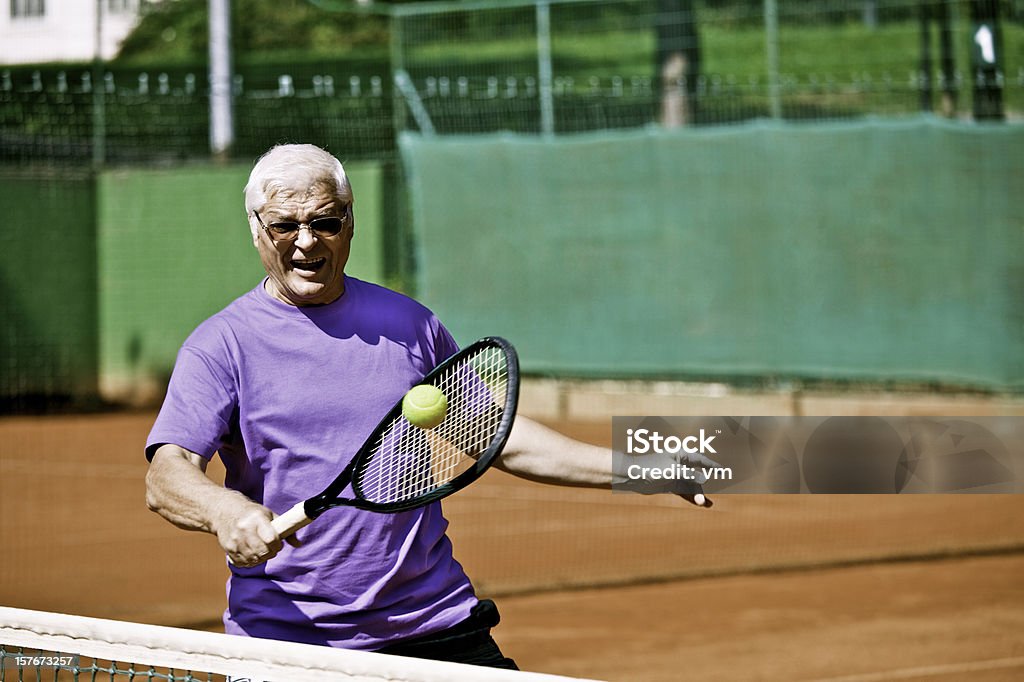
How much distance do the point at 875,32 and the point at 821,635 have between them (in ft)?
47.7

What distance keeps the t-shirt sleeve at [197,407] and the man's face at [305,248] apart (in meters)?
0.21

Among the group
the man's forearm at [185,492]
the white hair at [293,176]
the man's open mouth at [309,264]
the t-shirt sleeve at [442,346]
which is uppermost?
the white hair at [293,176]

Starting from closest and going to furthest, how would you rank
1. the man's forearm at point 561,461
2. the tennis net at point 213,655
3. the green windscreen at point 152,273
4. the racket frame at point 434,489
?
the tennis net at point 213,655, the racket frame at point 434,489, the man's forearm at point 561,461, the green windscreen at point 152,273

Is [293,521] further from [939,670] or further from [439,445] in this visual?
[939,670]

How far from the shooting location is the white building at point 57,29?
13.9 metres

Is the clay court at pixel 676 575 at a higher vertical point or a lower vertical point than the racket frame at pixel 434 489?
lower

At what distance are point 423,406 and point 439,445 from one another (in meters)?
0.33

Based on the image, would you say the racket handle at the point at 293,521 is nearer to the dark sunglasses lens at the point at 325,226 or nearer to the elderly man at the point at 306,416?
the elderly man at the point at 306,416

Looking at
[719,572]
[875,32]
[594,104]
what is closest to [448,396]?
[719,572]

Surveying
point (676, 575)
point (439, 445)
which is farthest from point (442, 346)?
point (676, 575)

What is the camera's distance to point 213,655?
98.8 inches

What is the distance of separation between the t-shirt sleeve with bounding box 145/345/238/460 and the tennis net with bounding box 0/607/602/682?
33 cm

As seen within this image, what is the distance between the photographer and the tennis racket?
2609mm

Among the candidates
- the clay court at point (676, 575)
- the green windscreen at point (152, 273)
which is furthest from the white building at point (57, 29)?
the clay court at point (676, 575)
